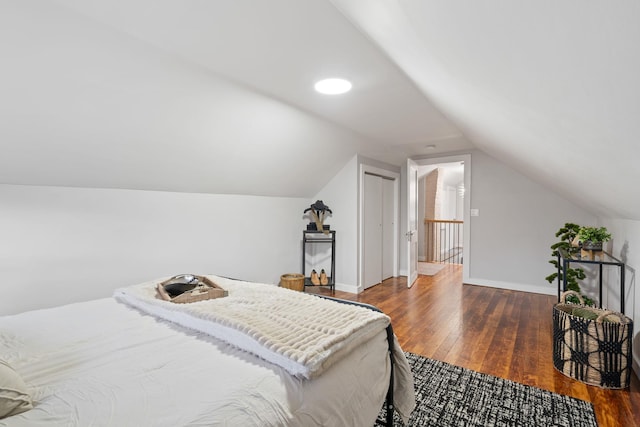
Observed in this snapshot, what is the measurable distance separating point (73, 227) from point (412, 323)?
10.7ft

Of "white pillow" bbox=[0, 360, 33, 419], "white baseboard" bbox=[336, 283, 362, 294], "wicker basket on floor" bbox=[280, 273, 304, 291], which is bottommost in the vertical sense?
"white baseboard" bbox=[336, 283, 362, 294]

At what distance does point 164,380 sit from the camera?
94cm

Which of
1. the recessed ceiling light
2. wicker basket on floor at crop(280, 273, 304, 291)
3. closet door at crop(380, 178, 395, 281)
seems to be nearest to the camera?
the recessed ceiling light

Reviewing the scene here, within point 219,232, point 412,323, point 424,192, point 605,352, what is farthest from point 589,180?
point 424,192

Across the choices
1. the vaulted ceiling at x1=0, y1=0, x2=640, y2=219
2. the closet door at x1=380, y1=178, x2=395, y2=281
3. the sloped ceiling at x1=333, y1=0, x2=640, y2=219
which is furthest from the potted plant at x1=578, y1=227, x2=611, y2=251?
the closet door at x1=380, y1=178, x2=395, y2=281

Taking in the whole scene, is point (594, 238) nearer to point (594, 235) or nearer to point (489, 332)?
point (594, 235)

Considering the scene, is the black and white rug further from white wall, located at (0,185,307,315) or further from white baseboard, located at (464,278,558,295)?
white baseboard, located at (464,278,558,295)

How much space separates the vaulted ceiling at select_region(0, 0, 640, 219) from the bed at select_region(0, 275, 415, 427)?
3.63ft

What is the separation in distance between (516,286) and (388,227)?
2.12 meters

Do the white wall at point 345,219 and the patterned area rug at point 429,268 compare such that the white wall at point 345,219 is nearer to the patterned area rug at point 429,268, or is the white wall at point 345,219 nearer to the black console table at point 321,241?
the black console table at point 321,241

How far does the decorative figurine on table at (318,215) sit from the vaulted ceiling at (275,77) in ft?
5.34

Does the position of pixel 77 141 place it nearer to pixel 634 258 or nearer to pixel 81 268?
pixel 81 268

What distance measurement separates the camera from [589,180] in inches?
77.5

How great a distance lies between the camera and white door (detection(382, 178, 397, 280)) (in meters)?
5.12
